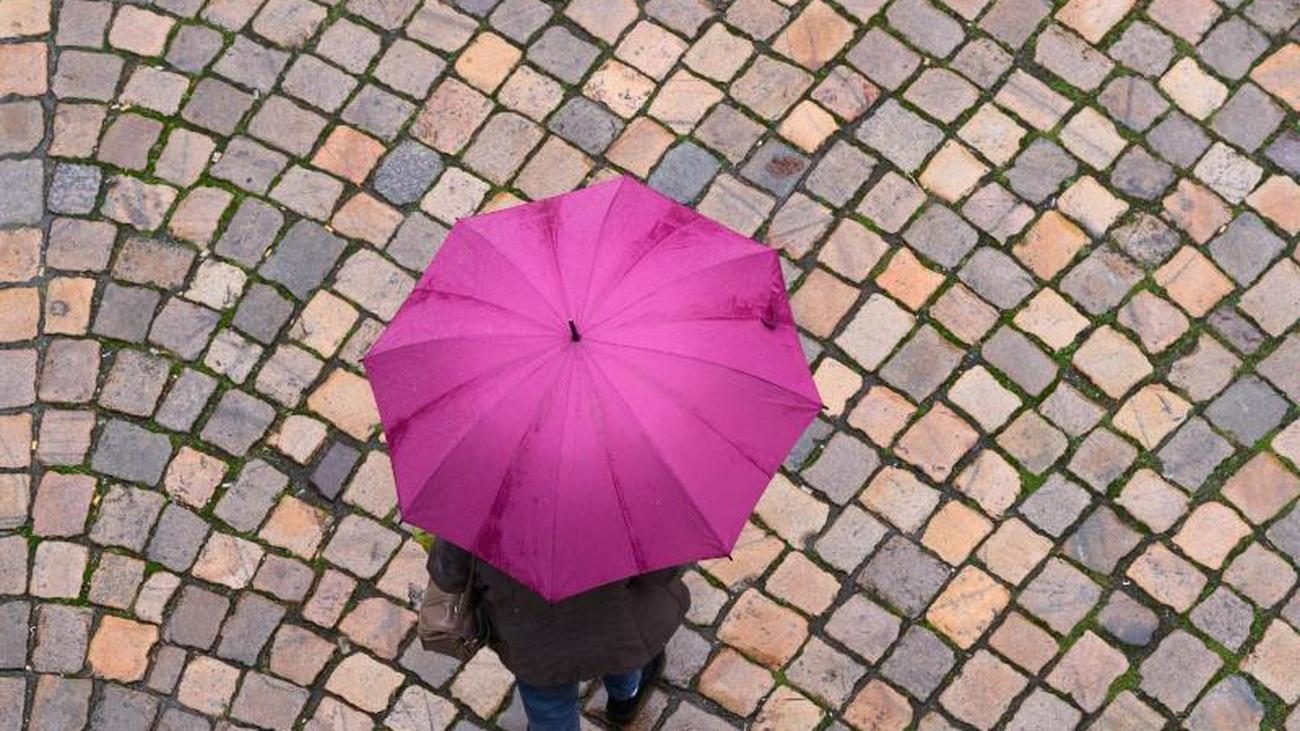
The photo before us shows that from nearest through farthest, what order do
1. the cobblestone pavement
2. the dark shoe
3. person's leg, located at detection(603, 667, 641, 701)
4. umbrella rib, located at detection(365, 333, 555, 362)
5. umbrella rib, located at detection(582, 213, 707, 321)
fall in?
umbrella rib, located at detection(365, 333, 555, 362) → umbrella rib, located at detection(582, 213, 707, 321) → person's leg, located at detection(603, 667, 641, 701) → the dark shoe → the cobblestone pavement

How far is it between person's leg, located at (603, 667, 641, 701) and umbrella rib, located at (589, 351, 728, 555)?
1011 mm

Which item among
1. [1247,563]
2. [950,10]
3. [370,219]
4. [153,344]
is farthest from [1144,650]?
[153,344]

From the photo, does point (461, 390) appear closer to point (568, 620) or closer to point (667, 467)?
point (667, 467)

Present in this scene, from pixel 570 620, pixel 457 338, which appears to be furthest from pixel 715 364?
pixel 570 620

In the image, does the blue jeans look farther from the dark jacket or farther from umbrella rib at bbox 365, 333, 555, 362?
umbrella rib at bbox 365, 333, 555, 362

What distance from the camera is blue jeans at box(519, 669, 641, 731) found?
446cm

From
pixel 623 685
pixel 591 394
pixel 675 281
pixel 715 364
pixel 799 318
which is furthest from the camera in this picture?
pixel 799 318

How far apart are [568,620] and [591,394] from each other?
0.81 meters

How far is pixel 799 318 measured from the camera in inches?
224

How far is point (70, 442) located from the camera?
551 cm

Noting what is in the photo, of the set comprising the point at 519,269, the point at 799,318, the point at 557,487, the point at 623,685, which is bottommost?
the point at 623,685

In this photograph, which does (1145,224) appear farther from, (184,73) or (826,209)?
(184,73)

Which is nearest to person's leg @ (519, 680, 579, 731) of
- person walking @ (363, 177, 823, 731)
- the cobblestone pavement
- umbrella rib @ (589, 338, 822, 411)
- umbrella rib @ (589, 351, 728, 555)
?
person walking @ (363, 177, 823, 731)

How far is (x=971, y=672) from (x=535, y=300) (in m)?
2.25
